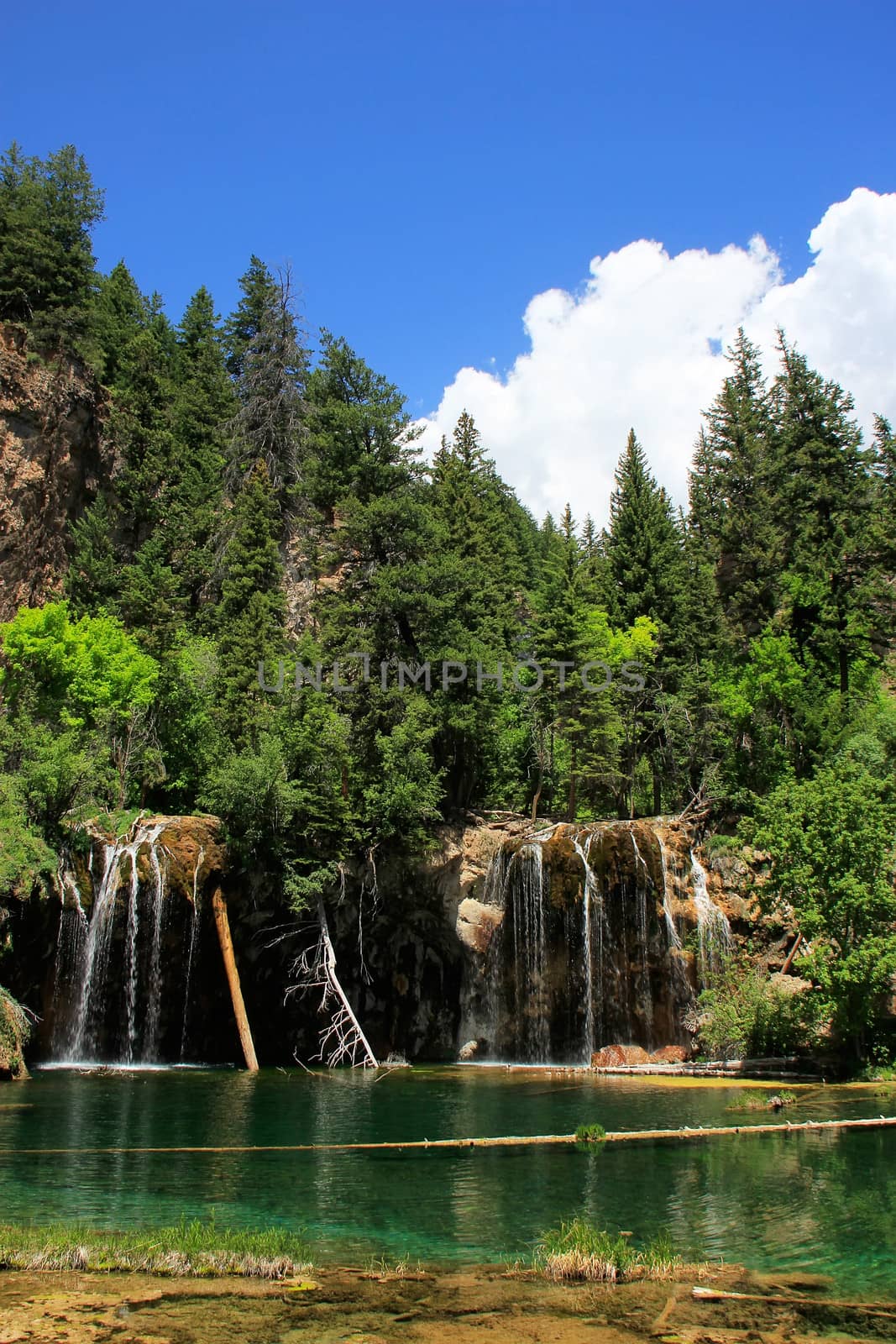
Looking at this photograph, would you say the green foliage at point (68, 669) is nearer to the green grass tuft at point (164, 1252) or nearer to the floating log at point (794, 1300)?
the green grass tuft at point (164, 1252)

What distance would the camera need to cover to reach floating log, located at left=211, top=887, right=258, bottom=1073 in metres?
27.0

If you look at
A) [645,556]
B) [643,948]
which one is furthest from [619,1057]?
[645,556]

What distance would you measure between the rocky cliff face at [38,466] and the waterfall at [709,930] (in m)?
29.1

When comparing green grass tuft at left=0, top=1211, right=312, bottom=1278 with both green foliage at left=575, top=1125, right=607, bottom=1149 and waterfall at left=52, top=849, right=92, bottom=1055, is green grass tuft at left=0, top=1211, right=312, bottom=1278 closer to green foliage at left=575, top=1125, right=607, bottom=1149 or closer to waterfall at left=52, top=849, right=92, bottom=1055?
green foliage at left=575, top=1125, right=607, bottom=1149

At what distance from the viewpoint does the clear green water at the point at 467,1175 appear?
951cm

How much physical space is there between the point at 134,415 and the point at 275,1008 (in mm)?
28995

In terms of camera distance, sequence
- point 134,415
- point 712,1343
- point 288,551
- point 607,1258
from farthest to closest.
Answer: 1. point 288,551
2. point 134,415
3. point 607,1258
4. point 712,1343

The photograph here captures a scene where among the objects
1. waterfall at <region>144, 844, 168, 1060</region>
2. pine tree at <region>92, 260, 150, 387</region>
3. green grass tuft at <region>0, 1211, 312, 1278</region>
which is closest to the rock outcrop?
waterfall at <region>144, 844, 168, 1060</region>

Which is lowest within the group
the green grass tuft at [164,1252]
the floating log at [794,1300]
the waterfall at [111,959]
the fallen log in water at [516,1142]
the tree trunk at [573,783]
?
the fallen log in water at [516,1142]

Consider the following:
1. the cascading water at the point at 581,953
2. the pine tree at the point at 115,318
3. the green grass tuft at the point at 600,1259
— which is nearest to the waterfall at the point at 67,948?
the cascading water at the point at 581,953

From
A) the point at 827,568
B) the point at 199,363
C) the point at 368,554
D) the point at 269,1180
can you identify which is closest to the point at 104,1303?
the point at 269,1180

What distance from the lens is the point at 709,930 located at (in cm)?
2928

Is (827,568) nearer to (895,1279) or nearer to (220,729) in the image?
(220,729)

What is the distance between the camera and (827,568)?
126 ft
